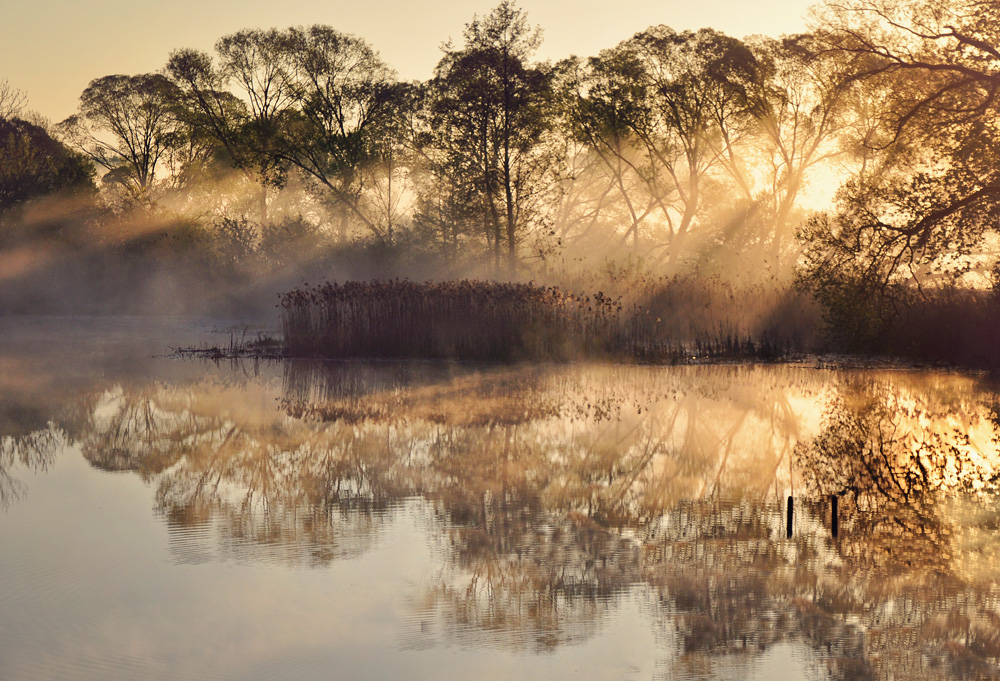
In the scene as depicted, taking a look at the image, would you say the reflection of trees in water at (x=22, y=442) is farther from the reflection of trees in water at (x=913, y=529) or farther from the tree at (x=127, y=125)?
the tree at (x=127, y=125)

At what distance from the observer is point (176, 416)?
12289 mm

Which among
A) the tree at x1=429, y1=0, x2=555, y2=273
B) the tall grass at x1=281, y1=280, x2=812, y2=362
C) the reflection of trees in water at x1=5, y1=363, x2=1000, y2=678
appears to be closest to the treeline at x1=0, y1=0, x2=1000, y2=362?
the tree at x1=429, y1=0, x2=555, y2=273

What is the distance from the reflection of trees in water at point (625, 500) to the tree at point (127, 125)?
2947 centimetres

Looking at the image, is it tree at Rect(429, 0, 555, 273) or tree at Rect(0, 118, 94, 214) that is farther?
tree at Rect(0, 118, 94, 214)

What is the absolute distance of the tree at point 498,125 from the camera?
96.1 ft

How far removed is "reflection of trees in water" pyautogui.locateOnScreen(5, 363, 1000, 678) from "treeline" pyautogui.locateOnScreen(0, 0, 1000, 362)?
13.0m

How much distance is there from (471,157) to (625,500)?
23605 millimetres

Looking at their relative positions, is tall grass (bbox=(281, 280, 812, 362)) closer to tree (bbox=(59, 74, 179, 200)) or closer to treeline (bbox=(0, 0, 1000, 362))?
treeline (bbox=(0, 0, 1000, 362))

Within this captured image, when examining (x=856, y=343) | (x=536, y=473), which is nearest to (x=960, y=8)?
(x=856, y=343)

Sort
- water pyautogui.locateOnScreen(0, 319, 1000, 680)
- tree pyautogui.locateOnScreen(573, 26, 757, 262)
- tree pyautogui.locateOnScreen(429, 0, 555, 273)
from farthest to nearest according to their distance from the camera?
tree pyautogui.locateOnScreen(573, 26, 757, 262)
tree pyautogui.locateOnScreen(429, 0, 555, 273)
water pyautogui.locateOnScreen(0, 319, 1000, 680)

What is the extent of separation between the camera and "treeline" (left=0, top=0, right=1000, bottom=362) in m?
30.4

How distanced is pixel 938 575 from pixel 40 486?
6.56 m

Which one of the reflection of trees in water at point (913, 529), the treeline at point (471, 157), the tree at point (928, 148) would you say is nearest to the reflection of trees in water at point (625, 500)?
the reflection of trees in water at point (913, 529)

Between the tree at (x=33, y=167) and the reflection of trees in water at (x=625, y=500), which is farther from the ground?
the tree at (x=33, y=167)
